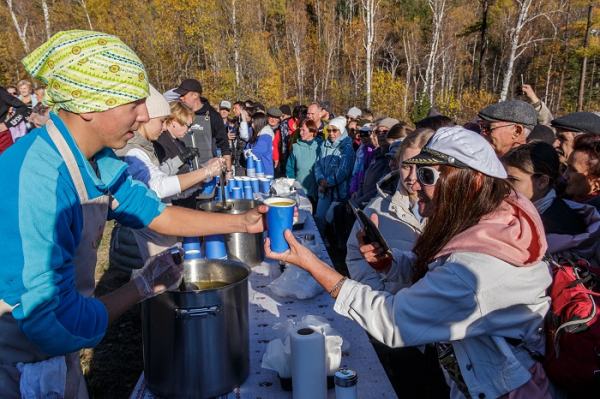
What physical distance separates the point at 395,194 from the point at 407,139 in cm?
44

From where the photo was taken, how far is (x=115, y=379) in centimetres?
340

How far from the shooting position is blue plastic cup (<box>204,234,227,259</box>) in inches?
106

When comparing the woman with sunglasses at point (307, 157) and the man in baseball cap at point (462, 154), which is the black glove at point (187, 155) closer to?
Result: the woman with sunglasses at point (307, 157)

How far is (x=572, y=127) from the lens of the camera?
3.52 m

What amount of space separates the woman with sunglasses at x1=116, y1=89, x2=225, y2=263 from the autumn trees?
16.0 metres

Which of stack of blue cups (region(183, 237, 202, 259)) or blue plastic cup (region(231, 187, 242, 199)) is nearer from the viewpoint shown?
stack of blue cups (region(183, 237, 202, 259))

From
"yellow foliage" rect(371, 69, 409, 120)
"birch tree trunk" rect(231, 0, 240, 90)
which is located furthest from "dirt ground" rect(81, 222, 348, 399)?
"yellow foliage" rect(371, 69, 409, 120)

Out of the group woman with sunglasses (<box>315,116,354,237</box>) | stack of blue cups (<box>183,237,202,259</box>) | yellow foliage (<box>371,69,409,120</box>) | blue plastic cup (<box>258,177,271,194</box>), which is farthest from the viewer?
yellow foliage (<box>371,69,409,120</box>)

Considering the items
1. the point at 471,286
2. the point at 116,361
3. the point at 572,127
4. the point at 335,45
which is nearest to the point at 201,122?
the point at 116,361

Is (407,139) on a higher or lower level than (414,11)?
lower

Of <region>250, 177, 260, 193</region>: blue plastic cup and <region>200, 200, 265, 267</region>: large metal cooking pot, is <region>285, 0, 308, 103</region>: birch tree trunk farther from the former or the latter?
<region>200, 200, 265, 267</region>: large metal cooking pot

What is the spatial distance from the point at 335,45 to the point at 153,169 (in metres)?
33.8

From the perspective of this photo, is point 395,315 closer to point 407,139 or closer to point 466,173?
point 466,173

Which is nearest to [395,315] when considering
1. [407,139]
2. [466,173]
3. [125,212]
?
[466,173]
